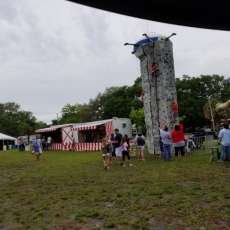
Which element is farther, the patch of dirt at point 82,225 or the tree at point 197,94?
the tree at point 197,94

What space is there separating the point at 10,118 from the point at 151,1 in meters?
102

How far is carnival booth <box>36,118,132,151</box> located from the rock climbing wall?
10600 mm

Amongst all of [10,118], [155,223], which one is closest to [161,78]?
[155,223]

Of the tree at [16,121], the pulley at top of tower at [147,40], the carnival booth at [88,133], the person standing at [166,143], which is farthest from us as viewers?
the tree at [16,121]

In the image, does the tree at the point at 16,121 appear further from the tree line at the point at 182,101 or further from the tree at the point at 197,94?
the tree at the point at 197,94

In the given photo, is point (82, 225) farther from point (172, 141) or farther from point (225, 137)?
point (172, 141)

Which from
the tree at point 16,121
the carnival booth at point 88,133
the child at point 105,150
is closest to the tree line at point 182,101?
the tree at point 16,121

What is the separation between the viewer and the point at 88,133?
37.2 m

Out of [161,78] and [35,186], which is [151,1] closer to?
[35,186]

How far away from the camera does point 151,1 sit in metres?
1.94

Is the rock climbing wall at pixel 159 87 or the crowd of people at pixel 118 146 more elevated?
the rock climbing wall at pixel 159 87

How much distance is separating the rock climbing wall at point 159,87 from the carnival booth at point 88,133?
34.8ft

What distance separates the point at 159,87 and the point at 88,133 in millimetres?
16427

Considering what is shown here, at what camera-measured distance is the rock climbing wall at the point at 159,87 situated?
21641 millimetres
